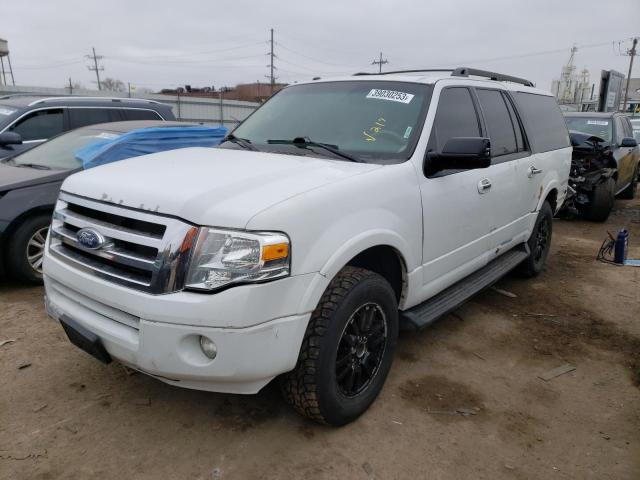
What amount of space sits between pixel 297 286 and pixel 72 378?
1.87 meters

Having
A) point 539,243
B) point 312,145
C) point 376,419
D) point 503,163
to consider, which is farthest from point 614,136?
point 376,419

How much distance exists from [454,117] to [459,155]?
2.35ft

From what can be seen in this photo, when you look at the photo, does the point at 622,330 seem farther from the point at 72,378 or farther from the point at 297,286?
the point at 72,378

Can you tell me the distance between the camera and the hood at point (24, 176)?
14.7 ft

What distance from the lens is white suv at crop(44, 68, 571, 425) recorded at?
2.12 metres

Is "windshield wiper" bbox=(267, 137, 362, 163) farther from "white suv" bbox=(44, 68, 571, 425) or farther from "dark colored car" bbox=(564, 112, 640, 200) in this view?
"dark colored car" bbox=(564, 112, 640, 200)

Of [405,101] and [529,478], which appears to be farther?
[405,101]

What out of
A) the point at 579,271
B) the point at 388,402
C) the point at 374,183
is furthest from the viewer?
the point at 579,271

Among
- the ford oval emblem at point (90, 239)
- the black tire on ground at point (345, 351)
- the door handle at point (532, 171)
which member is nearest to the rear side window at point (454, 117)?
the door handle at point (532, 171)

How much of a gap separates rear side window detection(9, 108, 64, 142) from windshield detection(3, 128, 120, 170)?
150cm

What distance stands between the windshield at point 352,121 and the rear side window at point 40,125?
15.1 ft

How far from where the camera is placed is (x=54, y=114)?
23.3 ft

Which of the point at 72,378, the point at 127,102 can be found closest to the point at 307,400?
the point at 72,378

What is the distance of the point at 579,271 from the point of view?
19.1 ft
